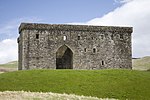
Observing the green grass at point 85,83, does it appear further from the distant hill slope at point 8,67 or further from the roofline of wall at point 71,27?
the distant hill slope at point 8,67

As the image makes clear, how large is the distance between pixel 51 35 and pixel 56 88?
3080cm

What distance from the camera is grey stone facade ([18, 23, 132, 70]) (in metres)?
73.8

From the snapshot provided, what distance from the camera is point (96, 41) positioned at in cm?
7744

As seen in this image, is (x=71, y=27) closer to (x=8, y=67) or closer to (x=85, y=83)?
(x=85, y=83)

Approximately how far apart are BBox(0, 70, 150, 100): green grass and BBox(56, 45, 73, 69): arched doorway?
23.4 meters

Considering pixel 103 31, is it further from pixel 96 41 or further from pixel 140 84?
pixel 140 84

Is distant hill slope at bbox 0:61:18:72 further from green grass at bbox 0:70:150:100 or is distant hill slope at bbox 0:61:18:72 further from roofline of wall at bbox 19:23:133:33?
green grass at bbox 0:70:150:100

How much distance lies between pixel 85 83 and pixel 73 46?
94.0 feet

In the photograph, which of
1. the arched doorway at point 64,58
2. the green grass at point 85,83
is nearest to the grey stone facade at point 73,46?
the arched doorway at point 64,58

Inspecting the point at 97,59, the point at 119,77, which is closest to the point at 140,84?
the point at 119,77

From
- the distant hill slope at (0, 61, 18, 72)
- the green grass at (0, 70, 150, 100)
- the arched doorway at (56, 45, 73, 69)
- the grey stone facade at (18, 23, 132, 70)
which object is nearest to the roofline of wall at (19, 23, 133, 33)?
the grey stone facade at (18, 23, 132, 70)

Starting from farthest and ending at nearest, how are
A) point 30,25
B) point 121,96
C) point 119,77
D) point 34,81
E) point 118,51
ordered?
point 118,51, point 30,25, point 119,77, point 34,81, point 121,96

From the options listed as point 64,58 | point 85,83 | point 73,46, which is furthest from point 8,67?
point 85,83

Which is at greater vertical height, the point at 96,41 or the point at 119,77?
the point at 96,41
